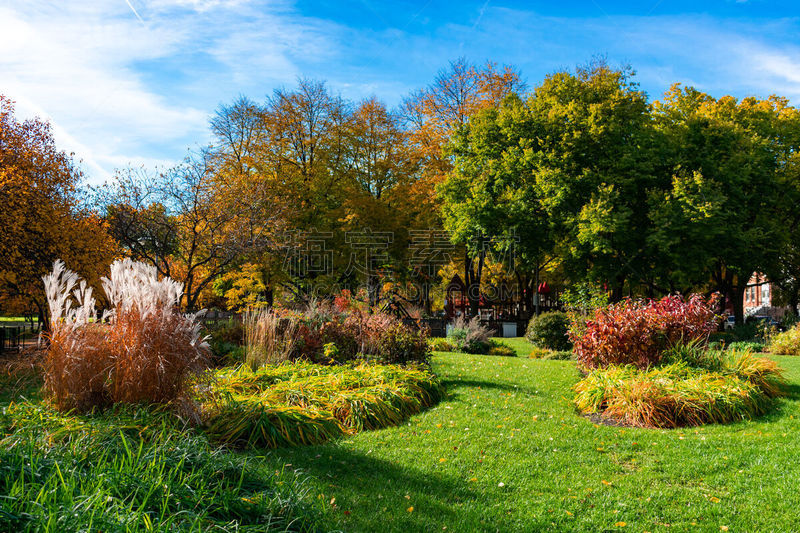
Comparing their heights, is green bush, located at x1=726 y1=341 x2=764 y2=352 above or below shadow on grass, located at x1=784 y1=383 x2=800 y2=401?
below

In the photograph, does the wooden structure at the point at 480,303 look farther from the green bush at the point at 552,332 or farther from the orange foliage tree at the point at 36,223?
the orange foliage tree at the point at 36,223

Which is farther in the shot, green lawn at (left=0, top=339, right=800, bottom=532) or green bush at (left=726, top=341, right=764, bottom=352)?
green bush at (left=726, top=341, right=764, bottom=352)

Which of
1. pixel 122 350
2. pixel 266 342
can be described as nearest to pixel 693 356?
pixel 266 342

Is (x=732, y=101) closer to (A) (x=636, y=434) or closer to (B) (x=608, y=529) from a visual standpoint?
(A) (x=636, y=434)

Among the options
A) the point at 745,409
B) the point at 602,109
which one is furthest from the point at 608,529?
the point at 602,109

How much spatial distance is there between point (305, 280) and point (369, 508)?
19146 millimetres

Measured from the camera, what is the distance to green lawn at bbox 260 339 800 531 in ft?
12.3

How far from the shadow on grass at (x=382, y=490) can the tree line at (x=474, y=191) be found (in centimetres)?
997

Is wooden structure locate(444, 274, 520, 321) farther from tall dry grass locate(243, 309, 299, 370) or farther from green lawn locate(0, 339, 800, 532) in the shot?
green lawn locate(0, 339, 800, 532)

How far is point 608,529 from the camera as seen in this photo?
3619mm

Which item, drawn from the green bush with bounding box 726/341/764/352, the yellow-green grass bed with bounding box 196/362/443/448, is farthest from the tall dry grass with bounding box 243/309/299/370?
the green bush with bounding box 726/341/764/352

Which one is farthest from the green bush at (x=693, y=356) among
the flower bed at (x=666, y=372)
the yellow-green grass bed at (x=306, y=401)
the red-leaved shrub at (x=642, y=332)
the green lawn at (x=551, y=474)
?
the yellow-green grass bed at (x=306, y=401)

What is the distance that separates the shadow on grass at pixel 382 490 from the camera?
11.8 feet

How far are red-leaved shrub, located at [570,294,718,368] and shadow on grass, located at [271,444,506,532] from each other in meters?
4.82
